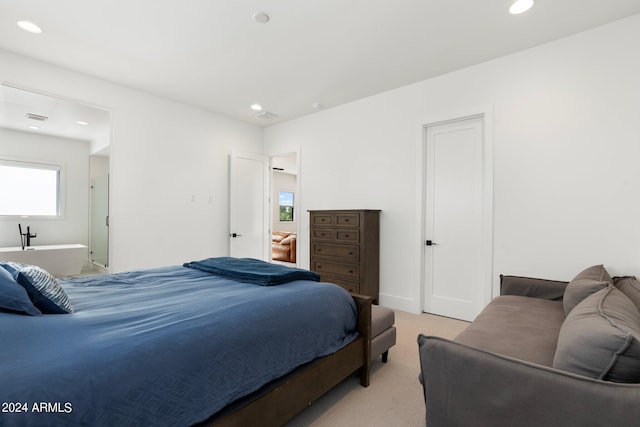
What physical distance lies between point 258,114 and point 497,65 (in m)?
3.31

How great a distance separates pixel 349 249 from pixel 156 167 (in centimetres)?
284

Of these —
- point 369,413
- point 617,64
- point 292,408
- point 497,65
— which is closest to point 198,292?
point 292,408

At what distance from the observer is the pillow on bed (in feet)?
4.47

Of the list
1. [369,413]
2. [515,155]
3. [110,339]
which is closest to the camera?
[110,339]

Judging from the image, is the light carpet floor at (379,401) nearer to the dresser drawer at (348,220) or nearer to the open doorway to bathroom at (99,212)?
the dresser drawer at (348,220)

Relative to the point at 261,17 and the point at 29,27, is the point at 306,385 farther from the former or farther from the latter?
the point at 29,27

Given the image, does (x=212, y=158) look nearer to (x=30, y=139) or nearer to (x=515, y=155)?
(x=30, y=139)

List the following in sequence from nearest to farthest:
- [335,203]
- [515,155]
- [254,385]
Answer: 1. [254,385]
2. [515,155]
3. [335,203]

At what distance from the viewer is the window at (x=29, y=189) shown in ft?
10.8

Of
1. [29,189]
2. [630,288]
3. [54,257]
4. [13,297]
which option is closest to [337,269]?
[630,288]

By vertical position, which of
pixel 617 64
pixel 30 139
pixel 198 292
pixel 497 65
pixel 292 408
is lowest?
pixel 292 408

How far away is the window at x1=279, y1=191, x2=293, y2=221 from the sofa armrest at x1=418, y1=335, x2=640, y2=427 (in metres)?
8.26

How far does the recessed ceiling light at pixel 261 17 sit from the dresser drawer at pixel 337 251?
256 cm

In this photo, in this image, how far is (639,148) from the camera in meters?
2.46
